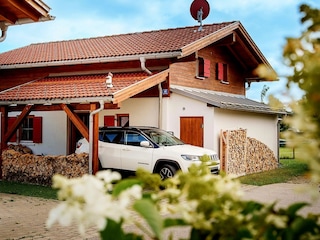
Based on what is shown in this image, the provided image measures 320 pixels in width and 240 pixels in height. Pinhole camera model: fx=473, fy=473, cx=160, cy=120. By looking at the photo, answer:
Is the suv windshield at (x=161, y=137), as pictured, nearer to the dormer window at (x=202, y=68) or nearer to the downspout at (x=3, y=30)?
the dormer window at (x=202, y=68)

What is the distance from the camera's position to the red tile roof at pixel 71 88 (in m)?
15.1

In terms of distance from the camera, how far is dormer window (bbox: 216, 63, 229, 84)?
2152 centimetres

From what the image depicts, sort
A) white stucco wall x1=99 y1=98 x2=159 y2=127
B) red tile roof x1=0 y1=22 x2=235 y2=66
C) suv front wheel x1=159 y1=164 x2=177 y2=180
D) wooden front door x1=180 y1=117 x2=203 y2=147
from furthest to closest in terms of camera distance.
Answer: red tile roof x1=0 y1=22 x2=235 y2=66 < white stucco wall x1=99 y1=98 x2=159 y2=127 < wooden front door x1=180 y1=117 x2=203 y2=147 < suv front wheel x1=159 y1=164 x2=177 y2=180

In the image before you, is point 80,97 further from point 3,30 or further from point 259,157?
point 259,157

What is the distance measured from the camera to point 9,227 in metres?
8.59

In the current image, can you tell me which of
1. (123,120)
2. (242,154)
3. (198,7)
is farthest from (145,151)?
(198,7)

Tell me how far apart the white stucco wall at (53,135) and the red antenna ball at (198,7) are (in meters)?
7.48

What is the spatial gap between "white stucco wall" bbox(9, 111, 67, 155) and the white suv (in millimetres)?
4522

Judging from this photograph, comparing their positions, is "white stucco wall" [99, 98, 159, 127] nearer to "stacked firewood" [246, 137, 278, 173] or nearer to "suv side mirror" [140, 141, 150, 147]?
"suv side mirror" [140, 141, 150, 147]

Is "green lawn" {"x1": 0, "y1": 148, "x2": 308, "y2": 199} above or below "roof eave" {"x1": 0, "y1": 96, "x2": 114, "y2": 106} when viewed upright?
below

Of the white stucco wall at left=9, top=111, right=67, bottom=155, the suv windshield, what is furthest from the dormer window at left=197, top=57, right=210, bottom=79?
the white stucco wall at left=9, top=111, right=67, bottom=155

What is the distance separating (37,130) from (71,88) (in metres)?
5.40

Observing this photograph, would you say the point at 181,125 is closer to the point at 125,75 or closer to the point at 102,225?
the point at 125,75

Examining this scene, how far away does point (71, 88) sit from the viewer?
16.5 metres
